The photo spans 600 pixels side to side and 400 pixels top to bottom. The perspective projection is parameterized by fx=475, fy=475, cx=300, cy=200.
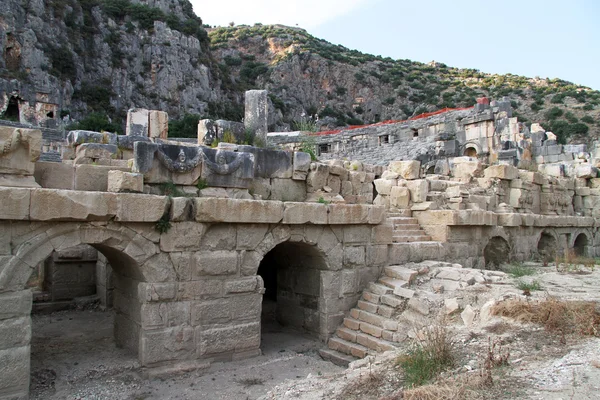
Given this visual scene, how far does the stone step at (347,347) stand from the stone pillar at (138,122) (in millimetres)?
6130

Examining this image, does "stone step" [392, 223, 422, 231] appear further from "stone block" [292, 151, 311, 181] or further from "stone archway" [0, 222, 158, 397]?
"stone archway" [0, 222, 158, 397]

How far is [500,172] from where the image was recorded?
545 inches

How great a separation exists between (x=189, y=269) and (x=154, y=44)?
51.6 meters

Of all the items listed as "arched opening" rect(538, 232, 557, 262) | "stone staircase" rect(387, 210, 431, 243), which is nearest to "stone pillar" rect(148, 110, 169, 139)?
"stone staircase" rect(387, 210, 431, 243)

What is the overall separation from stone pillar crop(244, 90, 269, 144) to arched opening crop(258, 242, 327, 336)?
7.78 feet

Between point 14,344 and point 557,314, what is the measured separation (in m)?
6.26

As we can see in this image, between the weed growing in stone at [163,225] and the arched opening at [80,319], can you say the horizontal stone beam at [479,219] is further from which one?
the arched opening at [80,319]

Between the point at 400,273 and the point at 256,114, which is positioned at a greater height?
the point at 256,114

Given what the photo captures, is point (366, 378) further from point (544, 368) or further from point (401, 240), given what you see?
point (401, 240)

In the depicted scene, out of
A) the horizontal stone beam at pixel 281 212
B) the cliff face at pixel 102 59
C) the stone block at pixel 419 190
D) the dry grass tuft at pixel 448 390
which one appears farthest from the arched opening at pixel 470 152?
the cliff face at pixel 102 59

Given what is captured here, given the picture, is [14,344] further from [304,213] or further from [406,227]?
[406,227]

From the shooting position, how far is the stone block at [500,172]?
13.8m

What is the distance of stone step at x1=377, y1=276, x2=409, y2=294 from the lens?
845 cm

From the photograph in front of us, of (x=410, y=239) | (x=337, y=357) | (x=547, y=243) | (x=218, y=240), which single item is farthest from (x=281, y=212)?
(x=547, y=243)
